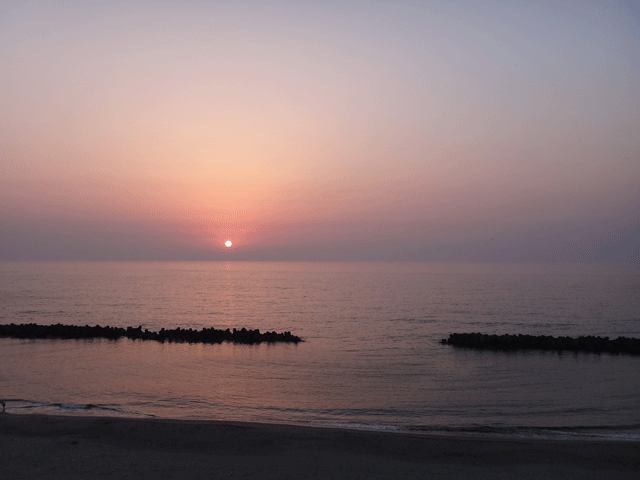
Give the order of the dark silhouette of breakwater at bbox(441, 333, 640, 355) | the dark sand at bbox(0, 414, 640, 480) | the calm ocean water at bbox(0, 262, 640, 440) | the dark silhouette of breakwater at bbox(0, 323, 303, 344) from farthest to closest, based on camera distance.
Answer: the dark silhouette of breakwater at bbox(0, 323, 303, 344), the dark silhouette of breakwater at bbox(441, 333, 640, 355), the calm ocean water at bbox(0, 262, 640, 440), the dark sand at bbox(0, 414, 640, 480)

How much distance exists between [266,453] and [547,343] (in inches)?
933

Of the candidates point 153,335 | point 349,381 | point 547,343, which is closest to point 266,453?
point 349,381

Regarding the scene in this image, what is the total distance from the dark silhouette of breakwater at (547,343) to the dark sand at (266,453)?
58.4ft

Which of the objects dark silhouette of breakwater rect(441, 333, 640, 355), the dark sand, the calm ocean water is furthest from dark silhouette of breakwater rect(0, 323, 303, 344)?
the dark sand

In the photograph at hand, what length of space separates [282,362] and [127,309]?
32137 millimetres

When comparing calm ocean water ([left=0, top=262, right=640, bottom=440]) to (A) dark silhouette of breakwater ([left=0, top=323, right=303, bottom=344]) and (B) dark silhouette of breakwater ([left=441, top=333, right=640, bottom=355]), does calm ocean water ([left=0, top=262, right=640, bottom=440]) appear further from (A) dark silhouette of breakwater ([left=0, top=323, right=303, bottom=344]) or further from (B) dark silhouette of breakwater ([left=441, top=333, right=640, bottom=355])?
(A) dark silhouette of breakwater ([left=0, top=323, right=303, bottom=344])

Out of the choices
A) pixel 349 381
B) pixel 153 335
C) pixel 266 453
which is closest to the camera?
pixel 266 453

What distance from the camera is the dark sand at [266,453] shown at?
10.2 m

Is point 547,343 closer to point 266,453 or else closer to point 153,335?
point 266,453

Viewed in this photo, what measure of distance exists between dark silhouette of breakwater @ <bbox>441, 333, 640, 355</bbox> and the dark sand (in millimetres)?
17814

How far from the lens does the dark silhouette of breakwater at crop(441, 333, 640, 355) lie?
28.9m

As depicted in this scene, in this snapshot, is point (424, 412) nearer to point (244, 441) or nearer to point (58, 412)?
point (244, 441)

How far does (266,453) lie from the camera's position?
11391 millimetres

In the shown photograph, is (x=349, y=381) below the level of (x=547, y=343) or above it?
below
